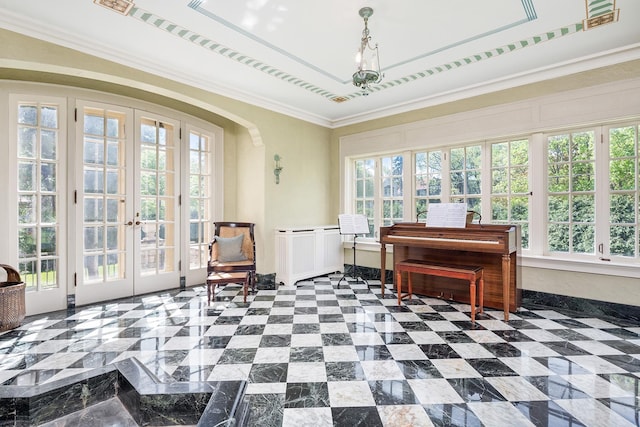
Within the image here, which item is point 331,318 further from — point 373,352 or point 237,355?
point 237,355

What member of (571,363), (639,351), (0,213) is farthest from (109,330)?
(639,351)

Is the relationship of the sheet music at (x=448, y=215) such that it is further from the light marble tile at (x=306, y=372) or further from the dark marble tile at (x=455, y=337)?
the light marble tile at (x=306, y=372)

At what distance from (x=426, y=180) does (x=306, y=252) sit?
2194mm

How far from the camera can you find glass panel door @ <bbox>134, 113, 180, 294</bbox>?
4215mm

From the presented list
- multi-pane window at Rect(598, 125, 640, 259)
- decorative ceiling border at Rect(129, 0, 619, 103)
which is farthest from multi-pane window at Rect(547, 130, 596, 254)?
decorative ceiling border at Rect(129, 0, 619, 103)

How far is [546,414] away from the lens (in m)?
1.78

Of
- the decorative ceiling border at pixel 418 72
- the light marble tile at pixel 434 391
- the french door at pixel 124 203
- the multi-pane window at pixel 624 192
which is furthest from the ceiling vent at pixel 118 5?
the multi-pane window at pixel 624 192

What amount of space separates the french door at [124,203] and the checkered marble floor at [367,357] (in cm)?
43

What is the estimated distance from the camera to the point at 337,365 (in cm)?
234

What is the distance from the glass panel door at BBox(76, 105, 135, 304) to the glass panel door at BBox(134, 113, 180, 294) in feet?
0.41

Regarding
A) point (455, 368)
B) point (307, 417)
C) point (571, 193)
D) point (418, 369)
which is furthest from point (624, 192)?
point (307, 417)

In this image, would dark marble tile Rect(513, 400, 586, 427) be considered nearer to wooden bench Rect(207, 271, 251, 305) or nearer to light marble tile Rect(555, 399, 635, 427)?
light marble tile Rect(555, 399, 635, 427)

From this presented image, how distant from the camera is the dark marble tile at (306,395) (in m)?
1.89

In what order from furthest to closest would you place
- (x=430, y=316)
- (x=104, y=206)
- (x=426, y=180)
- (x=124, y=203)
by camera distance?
(x=426, y=180), (x=124, y=203), (x=104, y=206), (x=430, y=316)
